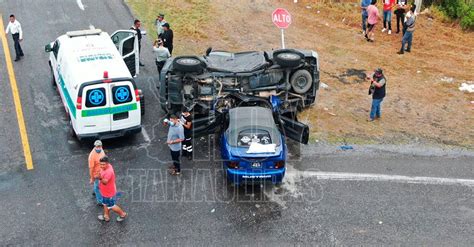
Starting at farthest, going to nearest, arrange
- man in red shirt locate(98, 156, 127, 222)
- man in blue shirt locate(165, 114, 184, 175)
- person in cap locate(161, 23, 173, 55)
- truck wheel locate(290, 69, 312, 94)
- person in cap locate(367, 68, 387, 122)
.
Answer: person in cap locate(161, 23, 173, 55) → person in cap locate(367, 68, 387, 122) → truck wheel locate(290, 69, 312, 94) → man in blue shirt locate(165, 114, 184, 175) → man in red shirt locate(98, 156, 127, 222)

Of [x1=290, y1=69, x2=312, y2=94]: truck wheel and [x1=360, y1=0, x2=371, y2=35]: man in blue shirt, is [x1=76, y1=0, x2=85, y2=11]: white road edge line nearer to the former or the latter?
[x1=360, y1=0, x2=371, y2=35]: man in blue shirt

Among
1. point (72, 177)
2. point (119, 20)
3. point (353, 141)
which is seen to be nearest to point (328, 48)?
point (353, 141)

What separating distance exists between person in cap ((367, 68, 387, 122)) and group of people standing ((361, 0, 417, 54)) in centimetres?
547

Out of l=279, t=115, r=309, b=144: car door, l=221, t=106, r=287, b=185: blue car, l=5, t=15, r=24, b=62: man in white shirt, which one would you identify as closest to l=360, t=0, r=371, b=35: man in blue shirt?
l=279, t=115, r=309, b=144: car door

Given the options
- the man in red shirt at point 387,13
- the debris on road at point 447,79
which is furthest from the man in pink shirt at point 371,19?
the debris on road at point 447,79

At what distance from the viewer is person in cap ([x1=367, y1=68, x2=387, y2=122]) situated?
1324cm

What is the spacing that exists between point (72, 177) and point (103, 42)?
3.84 metres

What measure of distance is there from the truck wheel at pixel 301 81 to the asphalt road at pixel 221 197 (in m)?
1.69

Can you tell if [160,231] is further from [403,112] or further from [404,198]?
[403,112]

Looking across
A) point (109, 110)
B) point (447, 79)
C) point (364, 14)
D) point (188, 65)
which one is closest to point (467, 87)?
point (447, 79)

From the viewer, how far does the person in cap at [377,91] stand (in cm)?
1324

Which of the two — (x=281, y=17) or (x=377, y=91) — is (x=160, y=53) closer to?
(x=281, y=17)

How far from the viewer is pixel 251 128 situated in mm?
10719

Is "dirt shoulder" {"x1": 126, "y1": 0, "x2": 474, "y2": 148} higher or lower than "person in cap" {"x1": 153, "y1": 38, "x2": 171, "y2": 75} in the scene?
lower
